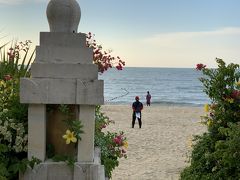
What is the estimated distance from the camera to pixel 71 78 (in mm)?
3719

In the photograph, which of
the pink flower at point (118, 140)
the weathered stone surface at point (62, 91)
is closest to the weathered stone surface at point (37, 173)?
the weathered stone surface at point (62, 91)

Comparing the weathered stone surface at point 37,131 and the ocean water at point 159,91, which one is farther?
the ocean water at point 159,91

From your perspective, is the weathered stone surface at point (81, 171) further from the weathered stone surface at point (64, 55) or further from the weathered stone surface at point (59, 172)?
the weathered stone surface at point (64, 55)

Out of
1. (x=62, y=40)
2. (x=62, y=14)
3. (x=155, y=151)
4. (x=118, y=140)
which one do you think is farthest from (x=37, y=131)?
(x=155, y=151)

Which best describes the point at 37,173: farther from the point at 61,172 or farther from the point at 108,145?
the point at 108,145

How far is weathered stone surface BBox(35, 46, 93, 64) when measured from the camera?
12.3 feet

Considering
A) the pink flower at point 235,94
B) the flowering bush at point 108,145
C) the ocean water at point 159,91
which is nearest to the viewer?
the flowering bush at point 108,145

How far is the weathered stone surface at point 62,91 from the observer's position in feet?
12.0

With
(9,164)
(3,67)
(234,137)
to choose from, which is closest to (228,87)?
(234,137)

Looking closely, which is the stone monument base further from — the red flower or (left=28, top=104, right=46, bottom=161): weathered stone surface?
the red flower

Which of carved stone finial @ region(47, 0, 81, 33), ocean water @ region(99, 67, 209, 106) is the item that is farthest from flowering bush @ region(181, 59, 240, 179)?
ocean water @ region(99, 67, 209, 106)

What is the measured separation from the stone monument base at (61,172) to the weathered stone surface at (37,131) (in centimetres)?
9

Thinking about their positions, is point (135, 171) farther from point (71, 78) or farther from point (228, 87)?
point (71, 78)

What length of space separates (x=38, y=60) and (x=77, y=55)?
0.32m
